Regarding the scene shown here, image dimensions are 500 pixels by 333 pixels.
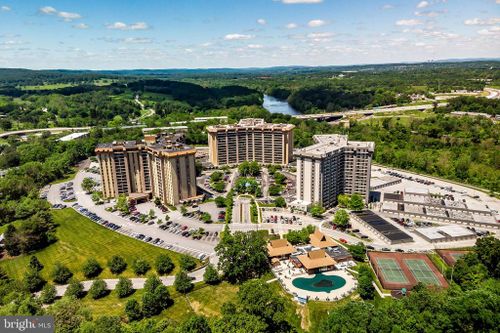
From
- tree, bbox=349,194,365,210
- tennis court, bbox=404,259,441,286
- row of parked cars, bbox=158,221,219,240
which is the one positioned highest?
→ tree, bbox=349,194,365,210

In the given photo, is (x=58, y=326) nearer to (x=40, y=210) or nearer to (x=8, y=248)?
(x=8, y=248)

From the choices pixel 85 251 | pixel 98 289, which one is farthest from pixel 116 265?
pixel 85 251

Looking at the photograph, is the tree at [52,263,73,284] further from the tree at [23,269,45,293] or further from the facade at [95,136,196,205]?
the facade at [95,136,196,205]

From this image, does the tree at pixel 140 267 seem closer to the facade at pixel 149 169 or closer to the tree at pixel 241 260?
the tree at pixel 241 260

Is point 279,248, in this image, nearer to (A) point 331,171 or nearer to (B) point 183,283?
(B) point 183,283

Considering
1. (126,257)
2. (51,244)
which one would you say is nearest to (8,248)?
(51,244)

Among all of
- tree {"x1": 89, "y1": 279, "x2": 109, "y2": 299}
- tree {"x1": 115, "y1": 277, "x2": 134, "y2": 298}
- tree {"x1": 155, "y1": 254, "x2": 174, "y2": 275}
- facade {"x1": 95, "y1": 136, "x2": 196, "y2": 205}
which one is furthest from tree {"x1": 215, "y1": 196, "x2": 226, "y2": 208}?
tree {"x1": 89, "y1": 279, "x2": 109, "y2": 299}
